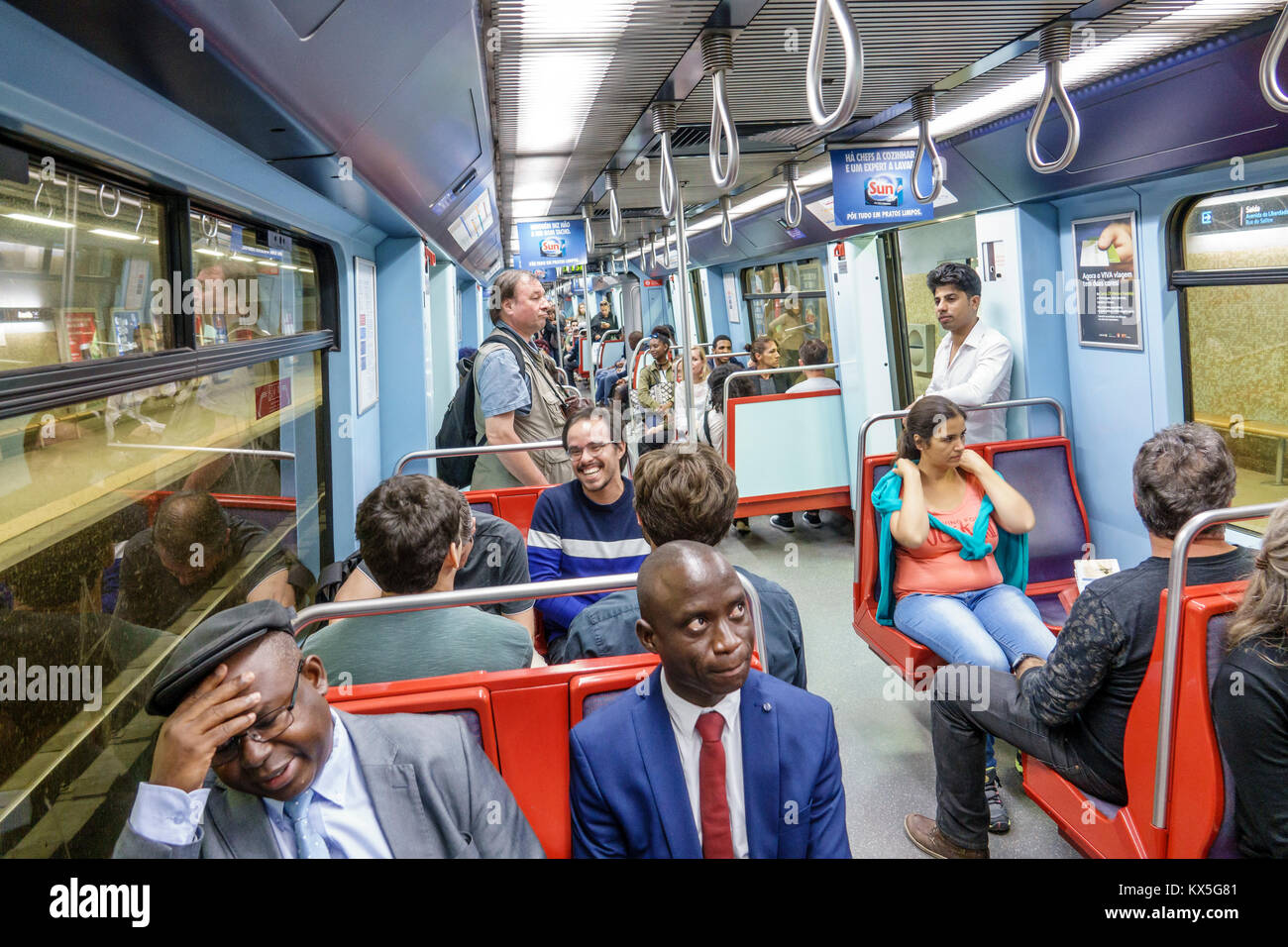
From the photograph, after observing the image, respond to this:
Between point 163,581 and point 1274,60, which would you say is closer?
point 1274,60

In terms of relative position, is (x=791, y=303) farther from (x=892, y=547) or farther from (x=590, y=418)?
(x=590, y=418)

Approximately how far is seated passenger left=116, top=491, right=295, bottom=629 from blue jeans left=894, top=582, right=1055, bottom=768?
7.54ft

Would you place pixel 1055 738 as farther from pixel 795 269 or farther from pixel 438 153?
pixel 795 269

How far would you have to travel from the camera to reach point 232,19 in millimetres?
1532

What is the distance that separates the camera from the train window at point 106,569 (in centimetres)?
207

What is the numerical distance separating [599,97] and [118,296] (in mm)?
2101

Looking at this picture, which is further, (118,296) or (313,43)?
(118,296)

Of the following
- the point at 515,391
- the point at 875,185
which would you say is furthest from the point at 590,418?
the point at 875,185

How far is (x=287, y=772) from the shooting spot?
1.41 m

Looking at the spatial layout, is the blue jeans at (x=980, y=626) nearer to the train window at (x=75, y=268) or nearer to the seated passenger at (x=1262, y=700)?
the seated passenger at (x=1262, y=700)

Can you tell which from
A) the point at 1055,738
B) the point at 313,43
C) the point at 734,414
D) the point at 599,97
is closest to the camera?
the point at 313,43

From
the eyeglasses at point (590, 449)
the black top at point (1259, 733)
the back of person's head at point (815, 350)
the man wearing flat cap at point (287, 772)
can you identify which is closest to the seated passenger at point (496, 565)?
the eyeglasses at point (590, 449)

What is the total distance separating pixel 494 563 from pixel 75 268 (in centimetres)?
141
